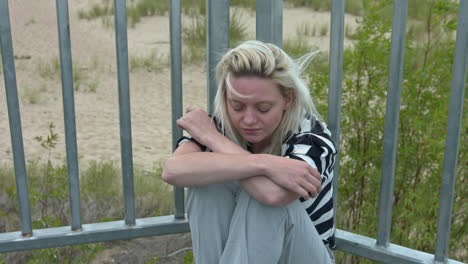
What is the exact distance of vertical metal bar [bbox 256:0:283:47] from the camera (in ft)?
7.19

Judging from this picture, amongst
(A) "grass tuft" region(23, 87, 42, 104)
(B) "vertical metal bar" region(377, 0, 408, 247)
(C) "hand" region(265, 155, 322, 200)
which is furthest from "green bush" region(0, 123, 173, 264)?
(A) "grass tuft" region(23, 87, 42, 104)

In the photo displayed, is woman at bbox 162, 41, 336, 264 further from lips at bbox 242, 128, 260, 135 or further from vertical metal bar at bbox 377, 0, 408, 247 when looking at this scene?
vertical metal bar at bbox 377, 0, 408, 247

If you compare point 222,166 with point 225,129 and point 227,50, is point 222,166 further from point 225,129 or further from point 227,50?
point 227,50

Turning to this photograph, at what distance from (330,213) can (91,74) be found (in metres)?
6.23

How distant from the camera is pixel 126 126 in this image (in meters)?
2.22

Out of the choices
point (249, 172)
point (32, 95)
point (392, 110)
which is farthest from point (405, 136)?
point (32, 95)

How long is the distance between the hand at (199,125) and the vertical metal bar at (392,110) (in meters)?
0.61

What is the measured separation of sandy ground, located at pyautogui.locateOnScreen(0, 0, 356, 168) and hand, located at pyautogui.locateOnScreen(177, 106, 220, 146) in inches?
86.2

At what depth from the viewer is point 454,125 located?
1.96m

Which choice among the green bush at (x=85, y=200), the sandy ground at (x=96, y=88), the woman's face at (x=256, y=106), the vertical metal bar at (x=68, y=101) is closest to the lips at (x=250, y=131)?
the woman's face at (x=256, y=106)

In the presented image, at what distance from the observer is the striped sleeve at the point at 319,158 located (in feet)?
6.66

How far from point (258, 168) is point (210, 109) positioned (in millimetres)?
490

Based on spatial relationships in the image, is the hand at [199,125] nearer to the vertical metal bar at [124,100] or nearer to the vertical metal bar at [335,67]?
the vertical metal bar at [124,100]

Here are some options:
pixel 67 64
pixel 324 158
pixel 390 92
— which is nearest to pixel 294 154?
pixel 324 158
